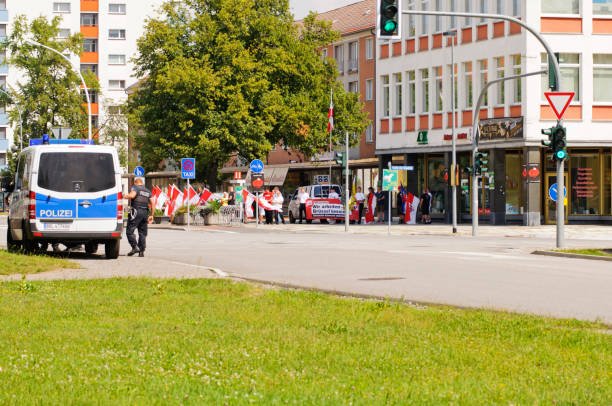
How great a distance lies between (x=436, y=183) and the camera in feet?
178

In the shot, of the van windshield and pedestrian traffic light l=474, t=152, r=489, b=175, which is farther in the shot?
pedestrian traffic light l=474, t=152, r=489, b=175

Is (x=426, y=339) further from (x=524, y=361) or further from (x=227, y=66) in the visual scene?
(x=227, y=66)

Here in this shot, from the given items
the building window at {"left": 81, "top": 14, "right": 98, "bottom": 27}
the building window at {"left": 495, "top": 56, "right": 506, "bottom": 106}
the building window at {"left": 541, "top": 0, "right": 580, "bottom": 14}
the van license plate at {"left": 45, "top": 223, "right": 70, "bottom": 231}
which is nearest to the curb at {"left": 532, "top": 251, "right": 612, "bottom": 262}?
the van license plate at {"left": 45, "top": 223, "right": 70, "bottom": 231}

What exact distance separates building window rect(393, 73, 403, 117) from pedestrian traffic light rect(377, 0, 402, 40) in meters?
35.4

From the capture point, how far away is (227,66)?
52.1 metres

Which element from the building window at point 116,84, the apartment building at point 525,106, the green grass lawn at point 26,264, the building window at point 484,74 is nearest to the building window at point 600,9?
the apartment building at point 525,106

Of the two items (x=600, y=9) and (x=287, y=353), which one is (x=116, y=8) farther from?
(x=287, y=353)

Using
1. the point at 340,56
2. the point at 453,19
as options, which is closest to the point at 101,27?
the point at 340,56

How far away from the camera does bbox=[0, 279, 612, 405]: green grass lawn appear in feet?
19.9

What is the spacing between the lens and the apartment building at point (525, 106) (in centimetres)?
4738

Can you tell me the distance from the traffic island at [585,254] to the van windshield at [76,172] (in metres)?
10.2

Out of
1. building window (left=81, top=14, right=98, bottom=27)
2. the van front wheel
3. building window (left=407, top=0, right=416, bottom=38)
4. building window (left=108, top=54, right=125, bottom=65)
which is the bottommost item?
the van front wheel

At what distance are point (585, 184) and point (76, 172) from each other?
3262 centimetres

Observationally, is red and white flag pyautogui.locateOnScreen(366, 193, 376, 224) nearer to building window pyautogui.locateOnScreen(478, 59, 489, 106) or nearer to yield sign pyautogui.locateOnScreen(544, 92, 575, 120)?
building window pyautogui.locateOnScreen(478, 59, 489, 106)
